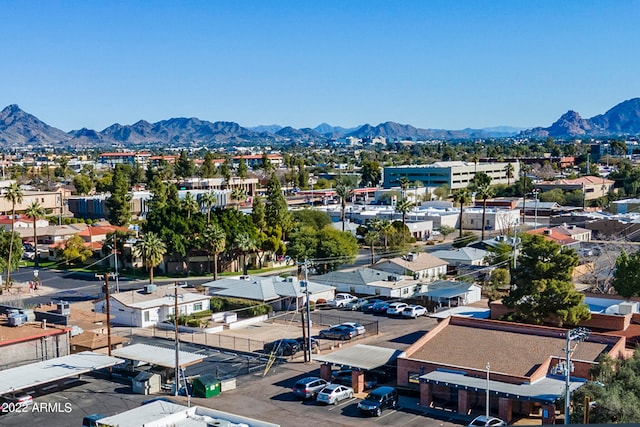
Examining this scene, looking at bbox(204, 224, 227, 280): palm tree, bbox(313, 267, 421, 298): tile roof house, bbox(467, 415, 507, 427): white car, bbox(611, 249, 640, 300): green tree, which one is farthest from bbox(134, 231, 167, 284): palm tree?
bbox(467, 415, 507, 427): white car

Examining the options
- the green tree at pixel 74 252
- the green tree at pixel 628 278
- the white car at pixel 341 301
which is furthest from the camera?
the green tree at pixel 74 252

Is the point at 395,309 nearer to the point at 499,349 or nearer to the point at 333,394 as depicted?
the point at 499,349

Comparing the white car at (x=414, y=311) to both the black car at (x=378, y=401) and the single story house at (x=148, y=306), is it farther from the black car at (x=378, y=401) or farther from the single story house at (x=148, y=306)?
the black car at (x=378, y=401)

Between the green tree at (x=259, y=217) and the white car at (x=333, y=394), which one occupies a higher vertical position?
the green tree at (x=259, y=217)

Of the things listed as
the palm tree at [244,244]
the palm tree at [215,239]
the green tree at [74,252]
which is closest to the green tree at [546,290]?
the palm tree at [215,239]

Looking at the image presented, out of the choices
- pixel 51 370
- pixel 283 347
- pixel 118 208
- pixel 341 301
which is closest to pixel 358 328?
pixel 283 347

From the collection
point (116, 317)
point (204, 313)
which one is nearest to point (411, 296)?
point (204, 313)

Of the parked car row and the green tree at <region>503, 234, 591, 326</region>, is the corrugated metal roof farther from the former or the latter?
the green tree at <region>503, 234, 591, 326</region>
